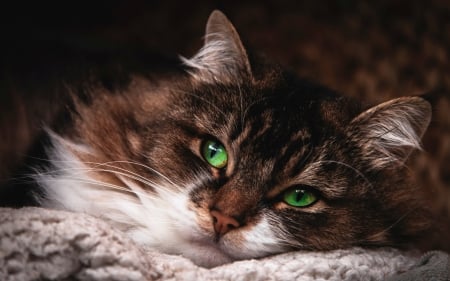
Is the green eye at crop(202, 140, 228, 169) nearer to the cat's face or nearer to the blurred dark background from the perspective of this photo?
the cat's face

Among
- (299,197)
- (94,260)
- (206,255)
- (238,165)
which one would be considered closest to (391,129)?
(299,197)

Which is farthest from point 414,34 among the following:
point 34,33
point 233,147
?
point 34,33

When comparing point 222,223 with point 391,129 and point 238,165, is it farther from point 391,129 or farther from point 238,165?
point 391,129

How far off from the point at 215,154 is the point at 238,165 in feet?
0.25

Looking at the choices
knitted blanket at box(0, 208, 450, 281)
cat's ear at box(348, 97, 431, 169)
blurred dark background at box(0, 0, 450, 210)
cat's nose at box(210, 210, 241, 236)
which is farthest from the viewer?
blurred dark background at box(0, 0, 450, 210)

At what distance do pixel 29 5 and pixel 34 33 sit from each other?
0.33 feet

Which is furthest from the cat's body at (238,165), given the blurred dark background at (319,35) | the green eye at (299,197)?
the blurred dark background at (319,35)

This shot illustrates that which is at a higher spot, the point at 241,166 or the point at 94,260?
the point at 241,166

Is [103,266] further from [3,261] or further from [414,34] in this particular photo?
[414,34]

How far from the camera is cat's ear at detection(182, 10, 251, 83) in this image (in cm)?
136

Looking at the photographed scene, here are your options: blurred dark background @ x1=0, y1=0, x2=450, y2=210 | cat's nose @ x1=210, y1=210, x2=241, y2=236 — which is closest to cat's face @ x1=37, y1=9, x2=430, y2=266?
cat's nose @ x1=210, y1=210, x2=241, y2=236

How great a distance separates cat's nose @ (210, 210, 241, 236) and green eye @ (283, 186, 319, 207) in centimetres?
15

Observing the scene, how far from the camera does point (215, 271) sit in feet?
3.82

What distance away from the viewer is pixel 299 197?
1.26 m
